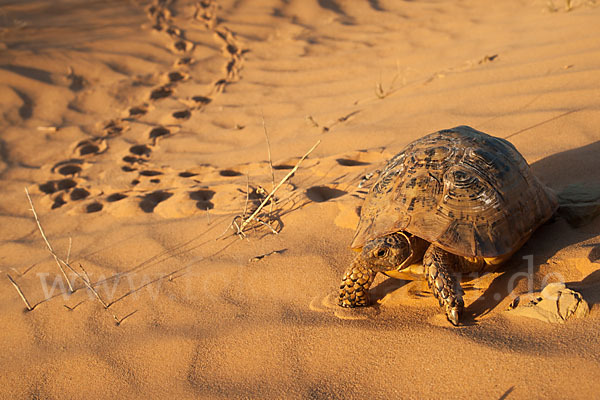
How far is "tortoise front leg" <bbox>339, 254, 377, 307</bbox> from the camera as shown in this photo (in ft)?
7.17

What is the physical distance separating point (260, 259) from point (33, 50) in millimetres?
5475

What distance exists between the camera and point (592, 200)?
2.43 metres

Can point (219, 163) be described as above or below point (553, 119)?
below

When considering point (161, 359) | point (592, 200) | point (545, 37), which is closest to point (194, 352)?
point (161, 359)

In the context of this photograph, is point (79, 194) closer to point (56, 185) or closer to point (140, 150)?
point (56, 185)

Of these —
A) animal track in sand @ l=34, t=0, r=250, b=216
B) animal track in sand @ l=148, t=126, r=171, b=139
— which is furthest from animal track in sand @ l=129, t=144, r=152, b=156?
animal track in sand @ l=148, t=126, r=171, b=139

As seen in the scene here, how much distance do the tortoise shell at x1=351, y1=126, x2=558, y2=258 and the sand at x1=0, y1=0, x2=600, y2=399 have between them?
0.22m

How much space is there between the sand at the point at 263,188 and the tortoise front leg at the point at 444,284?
83 mm

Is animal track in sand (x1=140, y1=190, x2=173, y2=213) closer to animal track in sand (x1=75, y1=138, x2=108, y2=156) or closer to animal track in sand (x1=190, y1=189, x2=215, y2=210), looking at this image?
animal track in sand (x1=190, y1=189, x2=215, y2=210)

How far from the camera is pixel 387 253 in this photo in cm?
216

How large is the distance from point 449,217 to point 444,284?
332mm

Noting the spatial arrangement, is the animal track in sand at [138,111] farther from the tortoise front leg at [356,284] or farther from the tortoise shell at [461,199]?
the tortoise front leg at [356,284]

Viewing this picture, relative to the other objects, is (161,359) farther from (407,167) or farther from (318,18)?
(318,18)

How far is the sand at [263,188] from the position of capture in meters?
1.98
